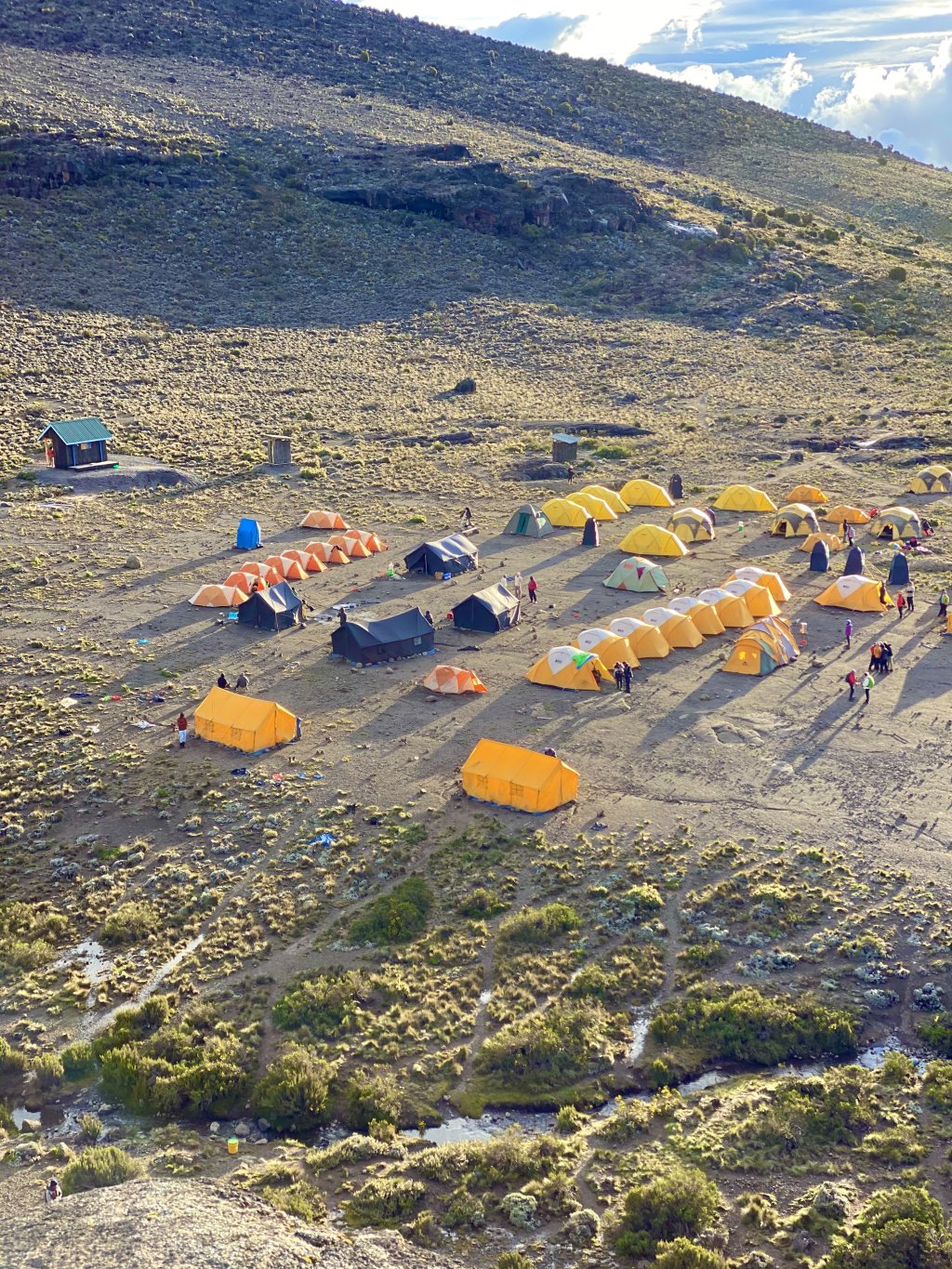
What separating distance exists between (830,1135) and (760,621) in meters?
18.5

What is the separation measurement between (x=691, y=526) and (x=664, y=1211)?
32796 millimetres

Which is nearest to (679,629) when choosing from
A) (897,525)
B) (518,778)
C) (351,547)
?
(518,778)

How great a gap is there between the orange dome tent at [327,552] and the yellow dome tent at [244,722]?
13834 millimetres

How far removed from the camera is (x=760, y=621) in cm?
3397

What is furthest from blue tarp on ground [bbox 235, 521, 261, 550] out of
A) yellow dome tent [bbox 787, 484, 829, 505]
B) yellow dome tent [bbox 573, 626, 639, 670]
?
yellow dome tent [bbox 787, 484, 829, 505]

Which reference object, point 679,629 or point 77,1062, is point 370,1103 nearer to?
point 77,1062

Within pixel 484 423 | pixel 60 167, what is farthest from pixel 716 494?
Result: pixel 60 167

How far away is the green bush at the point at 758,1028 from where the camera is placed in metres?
18.9

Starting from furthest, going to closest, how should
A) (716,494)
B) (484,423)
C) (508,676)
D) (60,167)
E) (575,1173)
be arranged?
(60,167)
(484,423)
(716,494)
(508,676)
(575,1173)

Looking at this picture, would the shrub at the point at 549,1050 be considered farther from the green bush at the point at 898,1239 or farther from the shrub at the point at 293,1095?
the green bush at the point at 898,1239

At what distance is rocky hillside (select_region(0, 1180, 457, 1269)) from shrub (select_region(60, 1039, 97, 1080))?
2692 mm

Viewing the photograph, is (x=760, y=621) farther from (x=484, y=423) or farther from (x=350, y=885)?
(x=484, y=423)

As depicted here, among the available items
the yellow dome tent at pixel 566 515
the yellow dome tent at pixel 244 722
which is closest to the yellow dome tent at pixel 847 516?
the yellow dome tent at pixel 566 515

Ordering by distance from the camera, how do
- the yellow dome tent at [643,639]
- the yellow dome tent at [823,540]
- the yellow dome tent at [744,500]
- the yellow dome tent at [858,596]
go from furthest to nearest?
the yellow dome tent at [744,500] < the yellow dome tent at [823,540] < the yellow dome tent at [858,596] < the yellow dome tent at [643,639]
